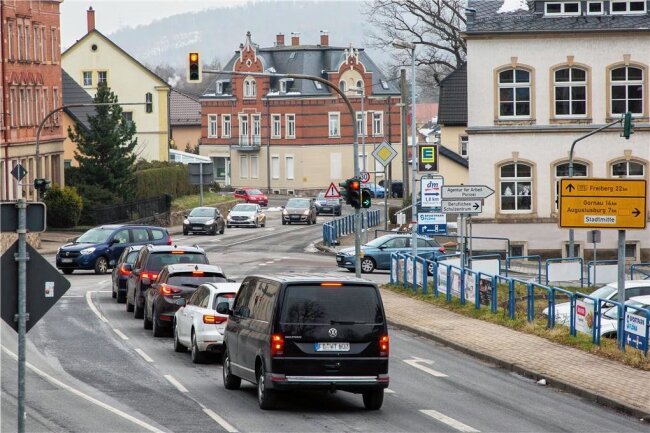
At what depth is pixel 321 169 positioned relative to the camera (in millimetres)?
114500

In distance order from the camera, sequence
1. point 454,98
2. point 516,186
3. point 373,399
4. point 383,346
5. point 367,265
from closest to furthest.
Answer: point 383,346 → point 373,399 → point 367,265 → point 516,186 → point 454,98

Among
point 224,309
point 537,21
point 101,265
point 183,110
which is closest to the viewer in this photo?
point 224,309

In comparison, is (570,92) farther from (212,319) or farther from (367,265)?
(212,319)

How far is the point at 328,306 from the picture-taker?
1714cm

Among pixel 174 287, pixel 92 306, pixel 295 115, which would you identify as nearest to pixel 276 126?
pixel 295 115

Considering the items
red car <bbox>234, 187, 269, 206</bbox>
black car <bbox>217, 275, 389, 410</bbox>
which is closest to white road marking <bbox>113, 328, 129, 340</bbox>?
black car <bbox>217, 275, 389, 410</bbox>

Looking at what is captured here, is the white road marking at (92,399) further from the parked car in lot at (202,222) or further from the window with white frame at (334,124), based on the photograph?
the window with white frame at (334,124)

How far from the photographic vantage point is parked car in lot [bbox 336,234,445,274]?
48.0 metres

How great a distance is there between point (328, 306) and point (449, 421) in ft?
7.10

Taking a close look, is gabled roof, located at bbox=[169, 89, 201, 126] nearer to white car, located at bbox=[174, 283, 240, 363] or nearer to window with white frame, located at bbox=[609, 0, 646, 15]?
window with white frame, located at bbox=[609, 0, 646, 15]

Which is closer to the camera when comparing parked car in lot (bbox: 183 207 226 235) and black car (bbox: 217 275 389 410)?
black car (bbox: 217 275 389 410)

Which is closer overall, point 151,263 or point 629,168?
point 151,263

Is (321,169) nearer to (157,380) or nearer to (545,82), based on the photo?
(545,82)

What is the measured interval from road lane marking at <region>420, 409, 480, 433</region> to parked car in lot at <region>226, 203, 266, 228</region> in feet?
197
